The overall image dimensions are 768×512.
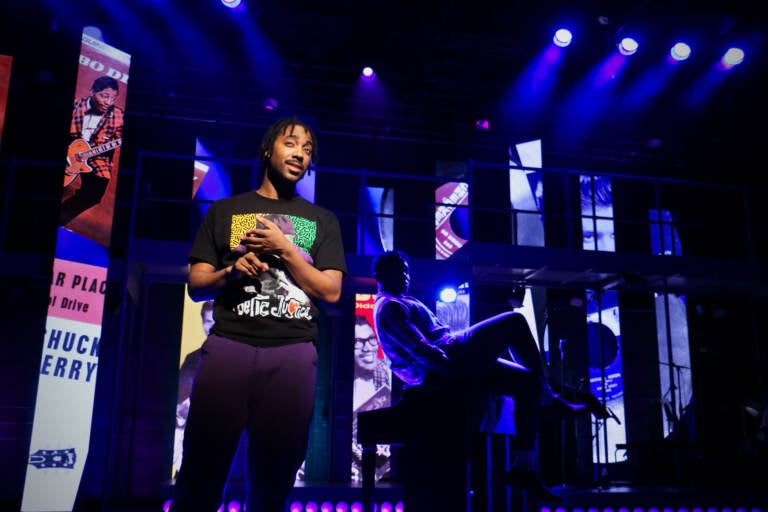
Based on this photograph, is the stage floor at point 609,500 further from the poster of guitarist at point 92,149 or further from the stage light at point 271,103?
the stage light at point 271,103


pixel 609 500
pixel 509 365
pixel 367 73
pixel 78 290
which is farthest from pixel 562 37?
pixel 78 290

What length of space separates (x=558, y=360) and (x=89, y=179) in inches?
247

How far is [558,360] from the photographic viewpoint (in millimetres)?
8539

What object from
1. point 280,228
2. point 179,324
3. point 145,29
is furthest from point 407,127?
point 280,228

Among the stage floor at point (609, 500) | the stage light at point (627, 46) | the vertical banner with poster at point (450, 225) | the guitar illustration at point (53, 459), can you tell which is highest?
the stage light at point (627, 46)

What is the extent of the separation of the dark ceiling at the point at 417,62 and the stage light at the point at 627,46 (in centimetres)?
15

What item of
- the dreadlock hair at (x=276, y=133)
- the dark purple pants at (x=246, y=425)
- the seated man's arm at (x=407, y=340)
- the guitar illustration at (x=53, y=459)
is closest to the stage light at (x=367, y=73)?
the seated man's arm at (x=407, y=340)

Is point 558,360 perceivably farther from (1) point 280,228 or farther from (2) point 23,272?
(1) point 280,228

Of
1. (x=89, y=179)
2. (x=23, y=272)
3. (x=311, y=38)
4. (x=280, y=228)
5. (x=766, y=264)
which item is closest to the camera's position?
(x=280, y=228)

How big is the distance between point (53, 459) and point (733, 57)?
8.80 meters

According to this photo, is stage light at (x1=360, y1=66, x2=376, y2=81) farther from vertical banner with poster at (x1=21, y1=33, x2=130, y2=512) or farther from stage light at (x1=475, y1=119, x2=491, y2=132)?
vertical banner with poster at (x1=21, y1=33, x2=130, y2=512)

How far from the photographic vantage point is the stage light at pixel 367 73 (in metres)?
8.51

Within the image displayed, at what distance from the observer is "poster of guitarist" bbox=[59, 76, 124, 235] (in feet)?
16.1

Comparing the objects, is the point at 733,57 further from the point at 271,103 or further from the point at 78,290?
the point at 78,290
